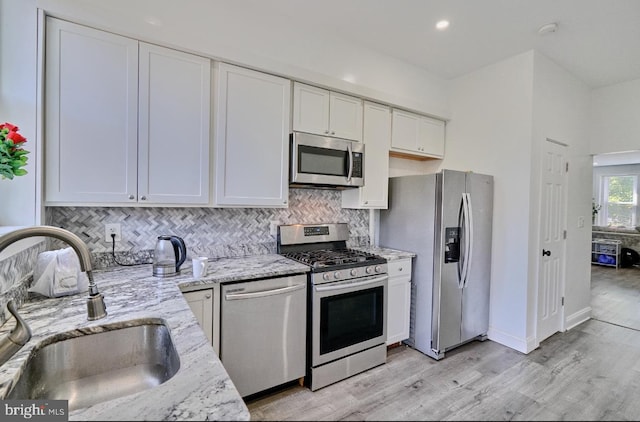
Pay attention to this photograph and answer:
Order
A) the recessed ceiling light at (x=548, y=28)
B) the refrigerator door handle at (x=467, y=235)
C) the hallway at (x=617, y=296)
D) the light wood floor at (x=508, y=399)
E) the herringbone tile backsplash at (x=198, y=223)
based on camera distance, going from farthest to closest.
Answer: the hallway at (x=617, y=296) < the refrigerator door handle at (x=467, y=235) < the recessed ceiling light at (x=548, y=28) < the herringbone tile backsplash at (x=198, y=223) < the light wood floor at (x=508, y=399)

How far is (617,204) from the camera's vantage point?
22.0ft

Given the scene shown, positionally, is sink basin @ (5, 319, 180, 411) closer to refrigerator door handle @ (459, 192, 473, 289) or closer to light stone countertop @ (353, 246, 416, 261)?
light stone countertop @ (353, 246, 416, 261)

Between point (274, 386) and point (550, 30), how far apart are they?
3380 mm

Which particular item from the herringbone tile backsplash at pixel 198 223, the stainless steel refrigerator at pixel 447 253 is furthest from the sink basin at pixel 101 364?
the stainless steel refrigerator at pixel 447 253

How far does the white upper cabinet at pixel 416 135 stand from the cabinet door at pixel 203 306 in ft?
7.04

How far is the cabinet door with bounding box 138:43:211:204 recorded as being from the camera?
1.77 metres

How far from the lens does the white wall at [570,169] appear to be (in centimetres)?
266

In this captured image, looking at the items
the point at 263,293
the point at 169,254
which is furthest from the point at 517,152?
the point at 169,254

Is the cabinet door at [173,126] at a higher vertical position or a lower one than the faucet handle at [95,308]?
higher

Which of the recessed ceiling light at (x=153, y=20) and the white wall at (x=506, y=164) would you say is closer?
the recessed ceiling light at (x=153, y=20)

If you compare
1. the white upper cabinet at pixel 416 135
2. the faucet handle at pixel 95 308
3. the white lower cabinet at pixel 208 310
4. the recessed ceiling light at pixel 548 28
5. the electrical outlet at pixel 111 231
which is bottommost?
the white lower cabinet at pixel 208 310

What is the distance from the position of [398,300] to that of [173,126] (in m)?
2.27

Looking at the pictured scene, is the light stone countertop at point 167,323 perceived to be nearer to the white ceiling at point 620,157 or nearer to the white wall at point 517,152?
the white wall at point 517,152

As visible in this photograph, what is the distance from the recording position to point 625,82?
3.15 metres
